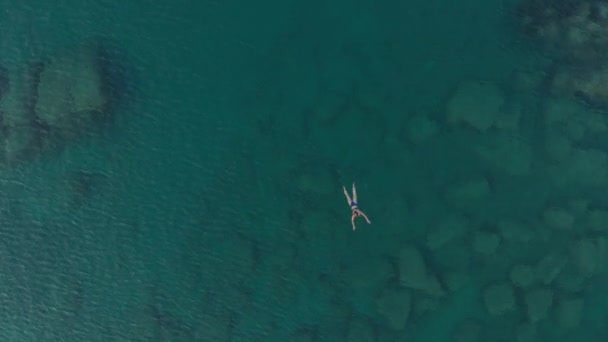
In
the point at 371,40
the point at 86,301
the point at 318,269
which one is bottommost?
the point at 86,301

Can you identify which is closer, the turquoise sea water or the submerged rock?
the turquoise sea water

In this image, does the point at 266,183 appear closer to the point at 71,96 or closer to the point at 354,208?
the point at 354,208

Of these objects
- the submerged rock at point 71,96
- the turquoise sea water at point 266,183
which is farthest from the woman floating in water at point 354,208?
the submerged rock at point 71,96

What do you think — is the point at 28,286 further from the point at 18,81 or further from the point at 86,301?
the point at 18,81

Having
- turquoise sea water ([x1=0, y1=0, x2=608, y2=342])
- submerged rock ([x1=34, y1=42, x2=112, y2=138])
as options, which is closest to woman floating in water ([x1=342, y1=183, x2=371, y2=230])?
turquoise sea water ([x1=0, y1=0, x2=608, y2=342])

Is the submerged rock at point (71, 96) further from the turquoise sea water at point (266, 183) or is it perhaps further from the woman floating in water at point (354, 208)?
the woman floating in water at point (354, 208)

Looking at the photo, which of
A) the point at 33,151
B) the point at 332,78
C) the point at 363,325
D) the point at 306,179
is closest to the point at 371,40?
the point at 332,78

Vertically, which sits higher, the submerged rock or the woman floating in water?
the submerged rock

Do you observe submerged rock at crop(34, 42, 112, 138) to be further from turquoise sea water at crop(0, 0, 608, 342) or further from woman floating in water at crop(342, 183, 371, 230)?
woman floating in water at crop(342, 183, 371, 230)
